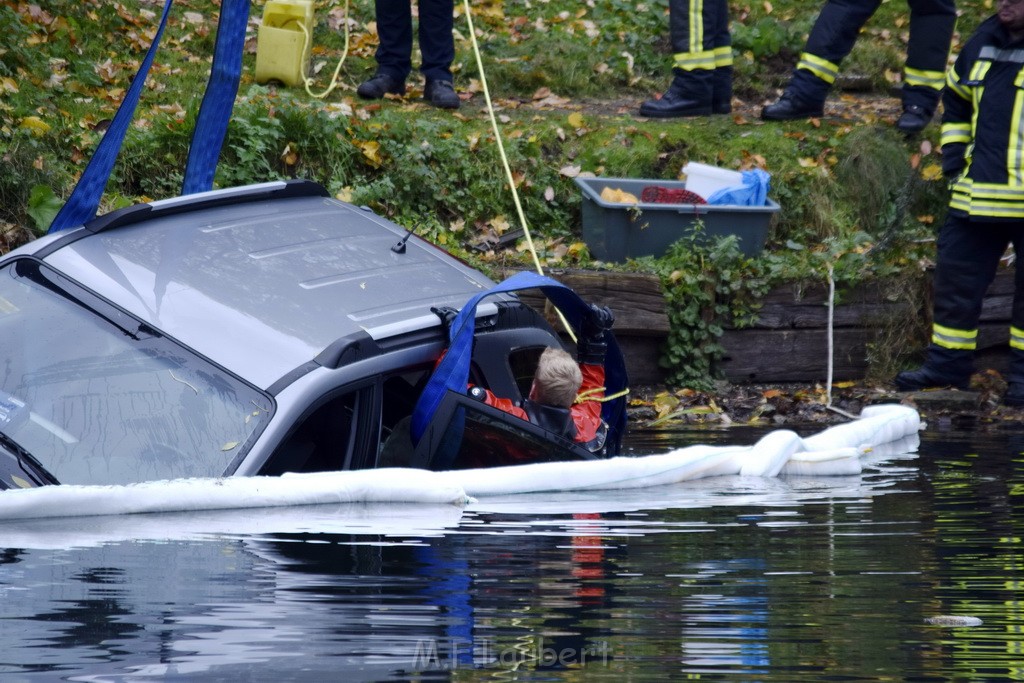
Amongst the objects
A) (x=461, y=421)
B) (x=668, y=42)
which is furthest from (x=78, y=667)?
(x=668, y=42)

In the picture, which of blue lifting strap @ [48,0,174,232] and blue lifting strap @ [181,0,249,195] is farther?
blue lifting strap @ [181,0,249,195]

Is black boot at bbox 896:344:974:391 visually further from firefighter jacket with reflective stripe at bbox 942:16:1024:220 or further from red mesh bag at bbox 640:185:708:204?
red mesh bag at bbox 640:185:708:204

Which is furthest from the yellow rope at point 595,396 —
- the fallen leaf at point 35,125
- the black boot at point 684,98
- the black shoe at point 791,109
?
the black shoe at point 791,109

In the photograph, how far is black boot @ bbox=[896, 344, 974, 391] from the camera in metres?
8.27

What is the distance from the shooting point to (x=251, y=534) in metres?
4.34

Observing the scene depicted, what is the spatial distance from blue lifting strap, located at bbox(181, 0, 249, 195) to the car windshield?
8.06 ft

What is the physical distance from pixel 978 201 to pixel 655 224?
187 cm

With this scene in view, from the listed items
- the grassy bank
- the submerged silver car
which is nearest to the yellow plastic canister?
the grassy bank

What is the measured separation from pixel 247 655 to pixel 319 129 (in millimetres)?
6231

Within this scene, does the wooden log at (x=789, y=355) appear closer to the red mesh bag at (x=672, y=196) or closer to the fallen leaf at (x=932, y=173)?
the red mesh bag at (x=672, y=196)

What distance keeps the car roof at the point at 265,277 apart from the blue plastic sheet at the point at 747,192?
318 cm

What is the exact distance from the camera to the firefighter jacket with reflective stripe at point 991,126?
319 inches

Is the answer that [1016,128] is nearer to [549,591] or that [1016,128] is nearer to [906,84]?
[906,84]

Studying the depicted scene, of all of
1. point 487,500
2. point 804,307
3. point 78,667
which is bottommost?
point 804,307
